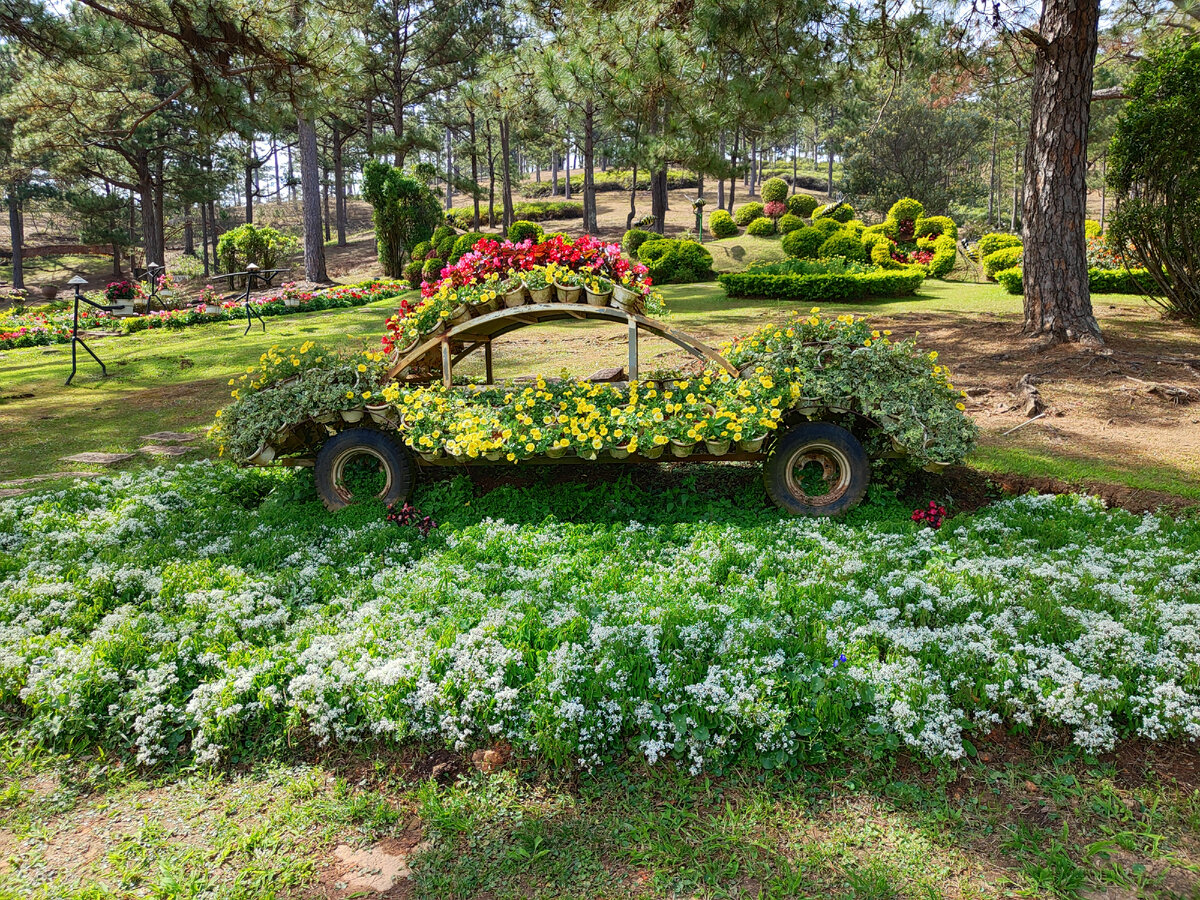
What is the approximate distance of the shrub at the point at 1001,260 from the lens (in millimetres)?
17938

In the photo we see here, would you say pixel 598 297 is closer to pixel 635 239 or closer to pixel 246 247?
pixel 635 239

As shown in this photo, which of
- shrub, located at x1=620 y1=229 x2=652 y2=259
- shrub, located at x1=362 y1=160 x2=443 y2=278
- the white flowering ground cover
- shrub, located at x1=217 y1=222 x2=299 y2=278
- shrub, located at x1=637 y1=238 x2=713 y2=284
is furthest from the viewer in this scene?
shrub, located at x1=217 y1=222 x2=299 y2=278

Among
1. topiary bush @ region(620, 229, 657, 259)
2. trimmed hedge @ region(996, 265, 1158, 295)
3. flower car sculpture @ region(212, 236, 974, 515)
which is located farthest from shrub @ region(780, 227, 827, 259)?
flower car sculpture @ region(212, 236, 974, 515)

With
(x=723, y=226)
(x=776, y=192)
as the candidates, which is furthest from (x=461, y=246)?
(x=776, y=192)

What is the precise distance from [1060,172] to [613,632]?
8991 millimetres

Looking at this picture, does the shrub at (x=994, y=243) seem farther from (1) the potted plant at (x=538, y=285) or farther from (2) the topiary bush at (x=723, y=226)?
(1) the potted plant at (x=538, y=285)

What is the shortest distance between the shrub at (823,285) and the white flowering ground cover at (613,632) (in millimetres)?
10863

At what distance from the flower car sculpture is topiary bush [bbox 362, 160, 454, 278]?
52.5 ft

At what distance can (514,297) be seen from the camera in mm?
5559

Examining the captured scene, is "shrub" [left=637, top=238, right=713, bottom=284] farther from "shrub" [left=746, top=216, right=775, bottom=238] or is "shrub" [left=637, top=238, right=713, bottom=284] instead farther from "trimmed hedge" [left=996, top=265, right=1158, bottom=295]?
"shrub" [left=746, top=216, right=775, bottom=238]

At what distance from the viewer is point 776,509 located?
5422 mm

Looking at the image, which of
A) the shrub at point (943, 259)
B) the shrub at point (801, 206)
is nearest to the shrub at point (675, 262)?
the shrub at point (943, 259)

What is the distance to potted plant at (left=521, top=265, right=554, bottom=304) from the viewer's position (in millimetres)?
5516

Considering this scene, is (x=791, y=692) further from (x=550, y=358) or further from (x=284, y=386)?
(x=550, y=358)
